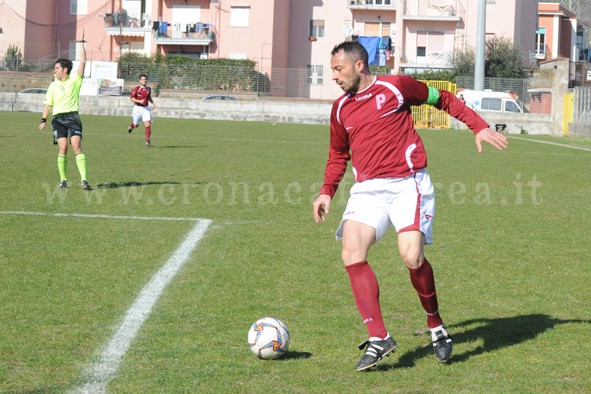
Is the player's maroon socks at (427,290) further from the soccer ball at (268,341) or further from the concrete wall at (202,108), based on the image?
the concrete wall at (202,108)

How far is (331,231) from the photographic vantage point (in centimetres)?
1130

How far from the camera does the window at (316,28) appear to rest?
72875mm

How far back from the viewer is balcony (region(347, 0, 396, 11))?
71250 mm

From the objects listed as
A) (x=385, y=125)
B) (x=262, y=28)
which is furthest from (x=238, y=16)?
(x=385, y=125)

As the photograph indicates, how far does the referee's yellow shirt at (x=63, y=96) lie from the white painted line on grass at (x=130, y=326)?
5.57 metres

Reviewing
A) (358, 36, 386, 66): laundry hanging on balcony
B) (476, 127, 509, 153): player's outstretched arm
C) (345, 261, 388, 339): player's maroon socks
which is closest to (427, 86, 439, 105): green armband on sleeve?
(476, 127, 509, 153): player's outstretched arm

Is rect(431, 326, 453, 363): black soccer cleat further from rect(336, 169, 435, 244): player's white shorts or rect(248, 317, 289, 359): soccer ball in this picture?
rect(248, 317, 289, 359): soccer ball

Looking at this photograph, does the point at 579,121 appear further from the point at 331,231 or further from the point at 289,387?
the point at 289,387

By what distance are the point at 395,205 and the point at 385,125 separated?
0.50m

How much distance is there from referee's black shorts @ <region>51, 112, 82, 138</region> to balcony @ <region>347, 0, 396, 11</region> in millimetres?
58385

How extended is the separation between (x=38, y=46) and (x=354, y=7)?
76.3ft

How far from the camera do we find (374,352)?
5449 millimetres

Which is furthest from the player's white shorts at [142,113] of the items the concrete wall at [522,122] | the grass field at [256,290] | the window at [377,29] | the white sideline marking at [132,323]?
the window at [377,29]

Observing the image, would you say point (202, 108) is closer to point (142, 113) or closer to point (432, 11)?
point (142, 113)
